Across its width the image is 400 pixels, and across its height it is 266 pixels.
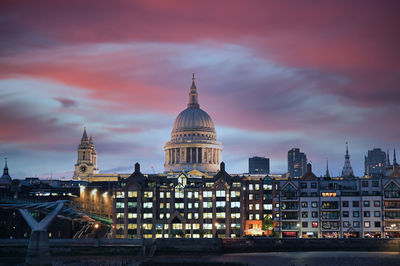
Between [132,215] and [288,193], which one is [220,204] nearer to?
[288,193]

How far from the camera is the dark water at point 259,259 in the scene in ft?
370

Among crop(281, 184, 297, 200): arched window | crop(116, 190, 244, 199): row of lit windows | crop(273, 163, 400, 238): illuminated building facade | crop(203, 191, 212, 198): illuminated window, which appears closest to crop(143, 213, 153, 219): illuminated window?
crop(116, 190, 244, 199): row of lit windows

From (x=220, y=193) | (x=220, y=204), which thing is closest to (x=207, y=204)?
(x=220, y=204)

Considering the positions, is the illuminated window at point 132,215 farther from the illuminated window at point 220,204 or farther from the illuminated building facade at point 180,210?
the illuminated window at point 220,204

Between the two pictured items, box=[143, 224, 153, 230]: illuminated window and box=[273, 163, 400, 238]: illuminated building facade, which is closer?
box=[273, 163, 400, 238]: illuminated building facade

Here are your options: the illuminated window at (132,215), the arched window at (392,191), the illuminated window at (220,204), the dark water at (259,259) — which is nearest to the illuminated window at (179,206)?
the illuminated window at (220,204)

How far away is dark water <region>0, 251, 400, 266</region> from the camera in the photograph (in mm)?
112688

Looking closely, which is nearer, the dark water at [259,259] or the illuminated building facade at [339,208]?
the dark water at [259,259]

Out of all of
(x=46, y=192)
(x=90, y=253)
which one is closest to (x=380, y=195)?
(x=90, y=253)

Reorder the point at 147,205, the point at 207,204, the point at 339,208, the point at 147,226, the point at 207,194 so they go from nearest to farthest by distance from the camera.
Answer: the point at 339,208, the point at 147,226, the point at 207,204, the point at 147,205, the point at 207,194

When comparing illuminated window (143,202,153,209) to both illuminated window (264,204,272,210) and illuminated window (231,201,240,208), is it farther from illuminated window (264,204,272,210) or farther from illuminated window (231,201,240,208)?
illuminated window (264,204,272,210)

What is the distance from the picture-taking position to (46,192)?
586 ft

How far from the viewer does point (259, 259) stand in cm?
11775

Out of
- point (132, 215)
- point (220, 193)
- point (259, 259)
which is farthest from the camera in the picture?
point (220, 193)
